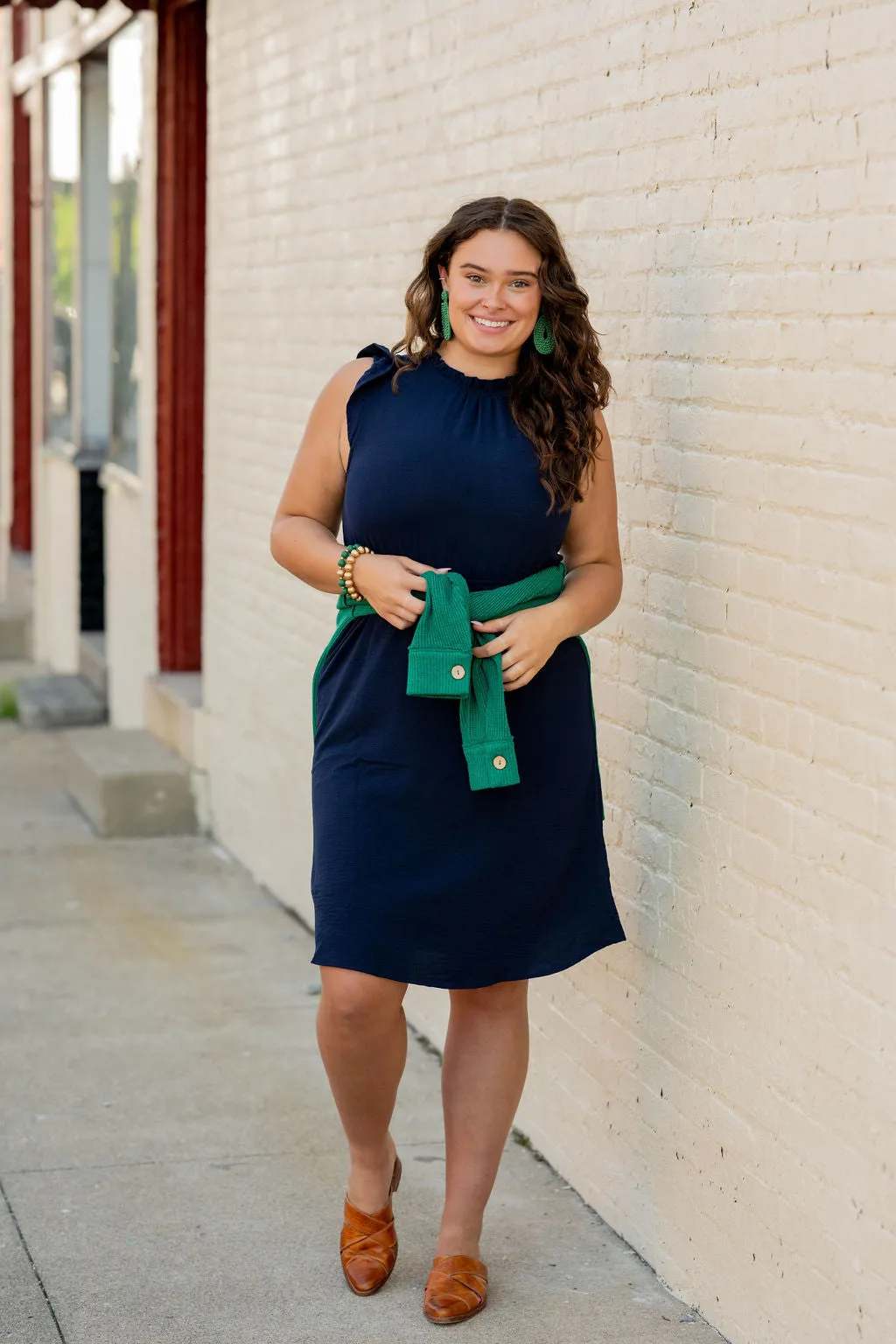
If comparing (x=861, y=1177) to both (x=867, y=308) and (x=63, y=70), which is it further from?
(x=63, y=70)

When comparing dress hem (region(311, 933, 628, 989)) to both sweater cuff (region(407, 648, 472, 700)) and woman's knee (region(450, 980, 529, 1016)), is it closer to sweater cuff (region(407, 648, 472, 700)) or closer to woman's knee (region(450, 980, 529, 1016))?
woman's knee (region(450, 980, 529, 1016))

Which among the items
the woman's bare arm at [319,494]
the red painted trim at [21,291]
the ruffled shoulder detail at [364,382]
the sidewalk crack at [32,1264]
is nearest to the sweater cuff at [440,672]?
the woman's bare arm at [319,494]

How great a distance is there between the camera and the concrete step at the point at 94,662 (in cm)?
951

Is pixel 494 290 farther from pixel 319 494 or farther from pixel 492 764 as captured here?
pixel 492 764

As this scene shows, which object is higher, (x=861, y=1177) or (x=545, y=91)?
(x=545, y=91)

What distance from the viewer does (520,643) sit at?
124 inches

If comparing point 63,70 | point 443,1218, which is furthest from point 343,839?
point 63,70

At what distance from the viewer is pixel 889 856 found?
2.85 m

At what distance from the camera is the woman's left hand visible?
3154mm

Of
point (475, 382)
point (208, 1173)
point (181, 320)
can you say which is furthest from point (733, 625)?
point (181, 320)

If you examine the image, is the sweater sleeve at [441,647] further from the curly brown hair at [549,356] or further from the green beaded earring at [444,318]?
the green beaded earring at [444,318]

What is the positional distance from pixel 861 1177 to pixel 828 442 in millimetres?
1171

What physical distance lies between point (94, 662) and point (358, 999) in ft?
22.1

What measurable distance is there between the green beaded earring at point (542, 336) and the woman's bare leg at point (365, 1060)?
1.14m
